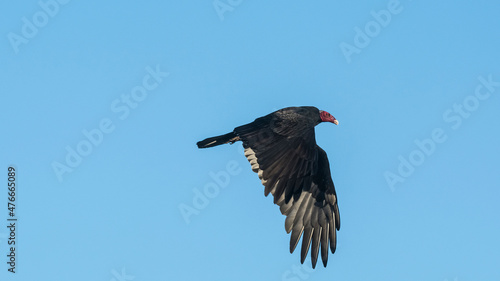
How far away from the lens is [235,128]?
18.3 m

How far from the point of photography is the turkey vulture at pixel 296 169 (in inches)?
706

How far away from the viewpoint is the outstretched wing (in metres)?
17.9

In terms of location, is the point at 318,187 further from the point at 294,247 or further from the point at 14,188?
the point at 14,188

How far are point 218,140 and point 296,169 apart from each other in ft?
5.57

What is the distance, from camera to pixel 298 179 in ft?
61.1

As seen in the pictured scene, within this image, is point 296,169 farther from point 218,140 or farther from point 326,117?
point 326,117

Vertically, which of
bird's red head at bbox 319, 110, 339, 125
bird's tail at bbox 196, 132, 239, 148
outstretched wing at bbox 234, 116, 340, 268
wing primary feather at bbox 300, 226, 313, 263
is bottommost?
wing primary feather at bbox 300, 226, 313, 263

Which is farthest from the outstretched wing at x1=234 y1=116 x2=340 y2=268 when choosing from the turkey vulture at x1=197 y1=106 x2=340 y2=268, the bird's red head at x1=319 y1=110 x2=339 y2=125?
the bird's red head at x1=319 y1=110 x2=339 y2=125

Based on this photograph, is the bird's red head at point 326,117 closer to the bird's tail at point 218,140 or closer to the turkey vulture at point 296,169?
the turkey vulture at point 296,169

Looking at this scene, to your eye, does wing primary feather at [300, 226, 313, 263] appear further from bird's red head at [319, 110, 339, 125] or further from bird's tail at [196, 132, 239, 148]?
bird's red head at [319, 110, 339, 125]

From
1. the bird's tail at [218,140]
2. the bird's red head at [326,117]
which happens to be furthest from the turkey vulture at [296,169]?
the bird's red head at [326,117]

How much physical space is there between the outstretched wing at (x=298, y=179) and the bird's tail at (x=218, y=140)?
274 mm

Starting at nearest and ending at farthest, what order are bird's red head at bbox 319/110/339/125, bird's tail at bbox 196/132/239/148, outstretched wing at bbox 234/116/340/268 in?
1. outstretched wing at bbox 234/116/340/268
2. bird's tail at bbox 196/132/239/148
3. bird's red head at bbox 319/110/339/125

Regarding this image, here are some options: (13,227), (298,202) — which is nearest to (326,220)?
(298,202)
